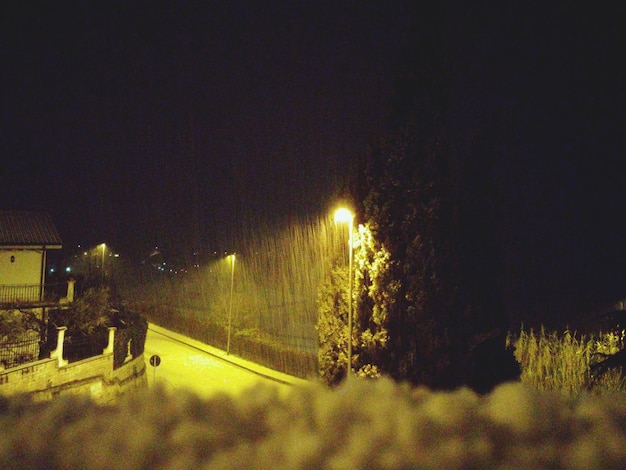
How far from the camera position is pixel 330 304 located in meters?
12.9

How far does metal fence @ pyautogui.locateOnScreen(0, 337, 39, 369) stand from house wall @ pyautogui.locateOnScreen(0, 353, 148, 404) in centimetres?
111

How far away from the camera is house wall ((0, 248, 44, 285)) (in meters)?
21.9

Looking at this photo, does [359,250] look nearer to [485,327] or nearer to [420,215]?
[420,215]

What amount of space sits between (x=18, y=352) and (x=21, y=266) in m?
8.38

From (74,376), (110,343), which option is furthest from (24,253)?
(74,376)

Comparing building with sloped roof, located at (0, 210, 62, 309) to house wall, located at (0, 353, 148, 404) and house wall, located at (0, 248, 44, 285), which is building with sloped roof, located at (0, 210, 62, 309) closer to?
house wall, located at (0, 248, 44, 285)

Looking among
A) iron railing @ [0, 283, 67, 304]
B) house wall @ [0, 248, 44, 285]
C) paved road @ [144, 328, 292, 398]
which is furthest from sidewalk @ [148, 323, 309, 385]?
house wall @ [0, 248, 44, 285]

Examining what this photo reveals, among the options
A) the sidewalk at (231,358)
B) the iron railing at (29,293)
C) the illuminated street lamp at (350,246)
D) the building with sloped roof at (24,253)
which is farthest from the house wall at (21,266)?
the illuminated street lamp at (350,246)

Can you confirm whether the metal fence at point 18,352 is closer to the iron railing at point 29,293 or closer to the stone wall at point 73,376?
the stone wall at point 73,376

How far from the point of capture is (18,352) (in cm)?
1522

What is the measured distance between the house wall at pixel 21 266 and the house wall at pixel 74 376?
6.63 m

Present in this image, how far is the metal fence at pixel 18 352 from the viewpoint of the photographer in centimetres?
1441

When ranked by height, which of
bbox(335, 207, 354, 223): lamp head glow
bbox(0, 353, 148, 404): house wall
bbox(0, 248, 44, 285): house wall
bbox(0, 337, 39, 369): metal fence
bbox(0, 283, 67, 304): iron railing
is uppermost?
bbox(335, 207, 354, 223): lamp head glow

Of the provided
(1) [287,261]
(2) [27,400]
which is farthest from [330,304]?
(1) [287,261]
